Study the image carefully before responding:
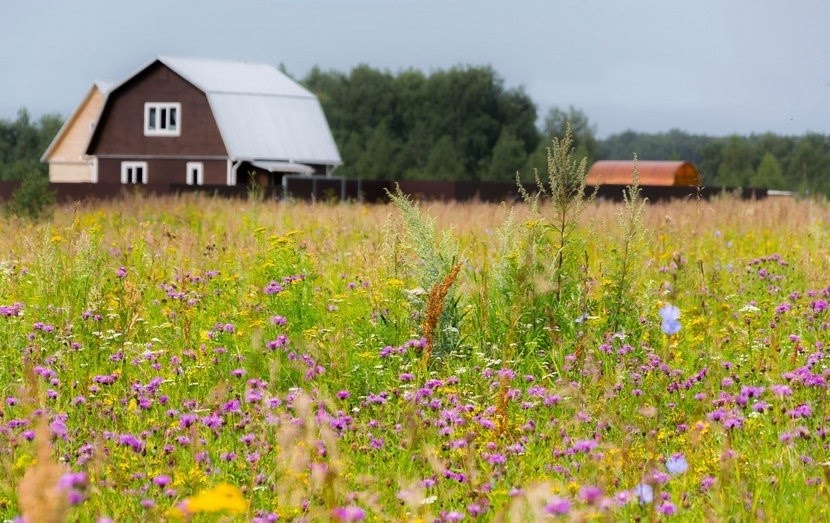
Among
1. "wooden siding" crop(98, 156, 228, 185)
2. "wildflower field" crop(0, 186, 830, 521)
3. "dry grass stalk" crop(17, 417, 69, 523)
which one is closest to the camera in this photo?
"dry grass stalk" crop(17, 417, 69, 523)

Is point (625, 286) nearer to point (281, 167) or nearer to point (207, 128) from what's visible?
point (281, 167)

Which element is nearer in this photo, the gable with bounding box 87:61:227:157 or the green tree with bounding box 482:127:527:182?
the gable with bounding box 87:61:227:157

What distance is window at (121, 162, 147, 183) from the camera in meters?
44.6

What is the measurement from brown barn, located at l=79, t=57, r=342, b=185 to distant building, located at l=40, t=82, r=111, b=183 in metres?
5.86

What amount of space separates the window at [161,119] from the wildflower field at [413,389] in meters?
35.2

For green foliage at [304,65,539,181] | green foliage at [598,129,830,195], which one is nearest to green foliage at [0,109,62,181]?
green foliage at [304,65,539,181]

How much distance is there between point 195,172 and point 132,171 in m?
3.15

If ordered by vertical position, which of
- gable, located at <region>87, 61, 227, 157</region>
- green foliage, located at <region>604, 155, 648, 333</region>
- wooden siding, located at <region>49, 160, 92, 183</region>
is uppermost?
gable, located at <region>87, 61, 227, 157</region>

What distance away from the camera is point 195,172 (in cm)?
4334

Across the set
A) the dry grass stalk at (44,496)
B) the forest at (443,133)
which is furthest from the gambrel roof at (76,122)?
the dry grass stalk at (44,496)

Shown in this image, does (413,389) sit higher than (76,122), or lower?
lower

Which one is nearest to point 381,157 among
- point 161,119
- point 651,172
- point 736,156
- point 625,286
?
point 736,156

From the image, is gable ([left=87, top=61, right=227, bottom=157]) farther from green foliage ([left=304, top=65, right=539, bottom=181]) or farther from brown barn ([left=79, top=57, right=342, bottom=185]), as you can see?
green foliage ([left=304, top=65, right=539, bottom=181])

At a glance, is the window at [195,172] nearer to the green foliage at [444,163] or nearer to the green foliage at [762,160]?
the green foliage at [762,160]
